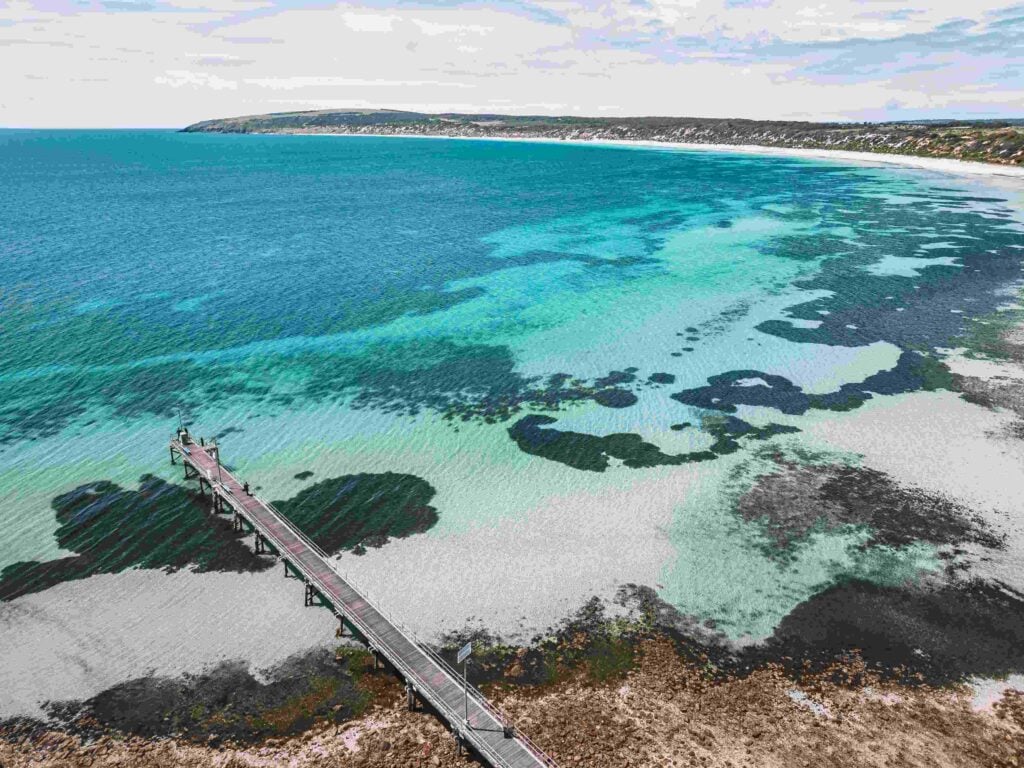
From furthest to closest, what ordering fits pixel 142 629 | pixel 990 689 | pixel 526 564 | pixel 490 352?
pixel 490 352
pixel 526 564
pixel 142 629
pixel 990 689

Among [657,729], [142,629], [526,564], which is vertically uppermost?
[657,729]

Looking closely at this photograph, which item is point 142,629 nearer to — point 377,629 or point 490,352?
point 377,629

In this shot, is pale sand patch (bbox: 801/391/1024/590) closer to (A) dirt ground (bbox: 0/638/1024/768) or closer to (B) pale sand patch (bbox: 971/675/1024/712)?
(B) pale sand patch (bbox: 971/675/1024/712)

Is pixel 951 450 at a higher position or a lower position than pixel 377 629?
higher

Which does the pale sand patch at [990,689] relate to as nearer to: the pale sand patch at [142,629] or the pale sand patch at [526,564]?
the pale sand patch at [526,564]

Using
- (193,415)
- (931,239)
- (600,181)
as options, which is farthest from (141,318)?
(600,181)

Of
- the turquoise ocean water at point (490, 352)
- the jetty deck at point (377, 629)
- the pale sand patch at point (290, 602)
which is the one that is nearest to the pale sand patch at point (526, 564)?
the pale sand patch at point (290, 602)

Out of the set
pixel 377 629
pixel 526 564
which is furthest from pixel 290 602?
pixel 526 564
